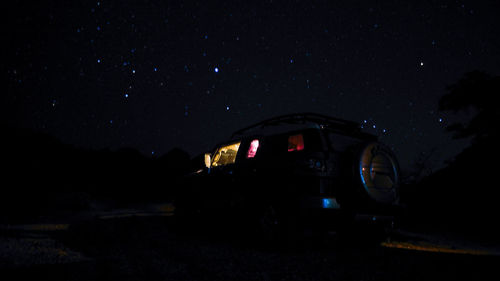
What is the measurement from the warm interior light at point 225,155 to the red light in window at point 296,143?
145 centimetres

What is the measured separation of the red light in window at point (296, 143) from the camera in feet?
13.6

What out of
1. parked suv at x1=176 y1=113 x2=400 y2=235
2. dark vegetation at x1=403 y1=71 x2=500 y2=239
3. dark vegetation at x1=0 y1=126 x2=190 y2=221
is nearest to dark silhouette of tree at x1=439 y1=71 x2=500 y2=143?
dark vegetation at x1=403 y1=71 x2=500 y2=239

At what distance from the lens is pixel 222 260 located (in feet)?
11.7

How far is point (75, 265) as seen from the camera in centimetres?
331

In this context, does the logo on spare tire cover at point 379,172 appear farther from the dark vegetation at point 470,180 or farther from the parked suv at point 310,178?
the dark vegetation at point 470,180

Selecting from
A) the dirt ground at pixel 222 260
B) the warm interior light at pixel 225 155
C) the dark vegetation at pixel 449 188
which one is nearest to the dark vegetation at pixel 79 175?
the dark vegetation at pixel 449 188

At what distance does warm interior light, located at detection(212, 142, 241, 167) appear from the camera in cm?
571

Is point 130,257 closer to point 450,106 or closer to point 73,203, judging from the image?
point 73,203

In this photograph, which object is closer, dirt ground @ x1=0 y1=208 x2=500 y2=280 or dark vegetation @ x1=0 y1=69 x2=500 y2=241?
dirt ground @ x1=0 y1=208 x2=500 y2=280

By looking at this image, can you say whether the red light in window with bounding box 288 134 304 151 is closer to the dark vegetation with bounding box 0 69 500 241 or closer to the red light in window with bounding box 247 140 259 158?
the red light in window with bounding box 247 140 259 158

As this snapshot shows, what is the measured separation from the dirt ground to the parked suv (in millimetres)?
415

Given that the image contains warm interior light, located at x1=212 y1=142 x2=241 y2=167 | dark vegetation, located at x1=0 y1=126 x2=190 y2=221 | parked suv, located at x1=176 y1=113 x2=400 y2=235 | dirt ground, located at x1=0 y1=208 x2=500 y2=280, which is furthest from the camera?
dark vegetation, located at x1=0 y1=126 x2=190 y2=221

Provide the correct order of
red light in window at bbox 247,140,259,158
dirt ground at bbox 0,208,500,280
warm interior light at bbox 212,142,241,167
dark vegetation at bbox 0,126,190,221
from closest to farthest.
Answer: dirt ground at bbox 0,208,500,280 → red light in window at bbox 247,140,259,158 → warm interior light at bbox 212,142,241,167 → dark vegetation at bbox 0,126,190,221

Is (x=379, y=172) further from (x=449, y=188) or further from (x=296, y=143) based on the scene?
(x=449, y=188)
